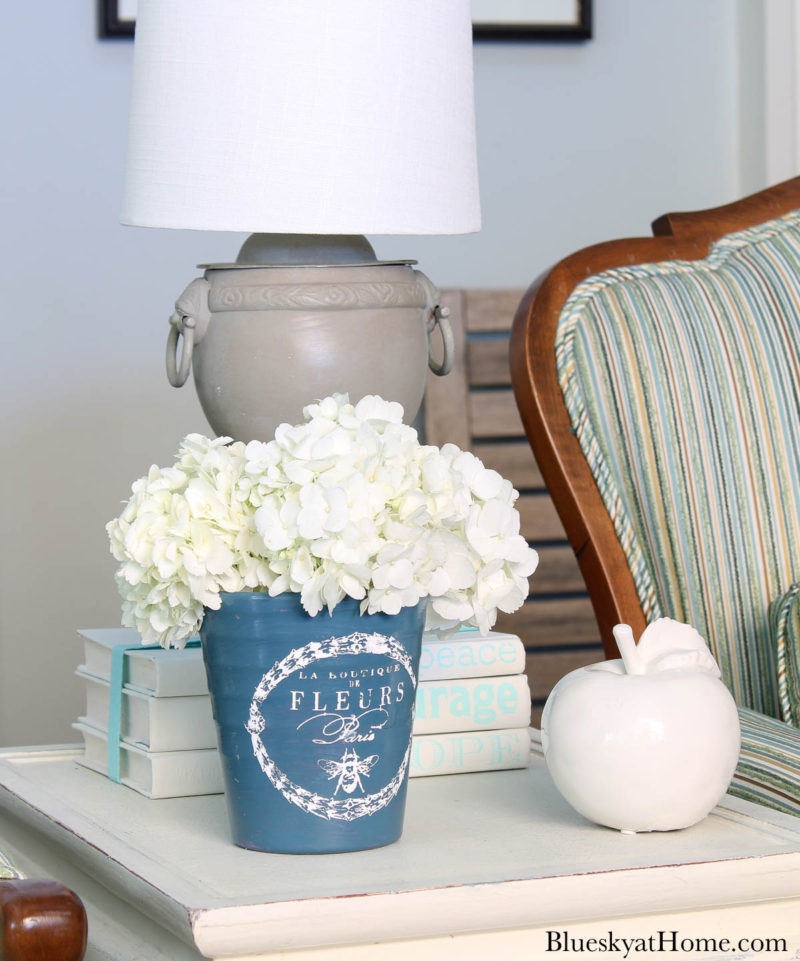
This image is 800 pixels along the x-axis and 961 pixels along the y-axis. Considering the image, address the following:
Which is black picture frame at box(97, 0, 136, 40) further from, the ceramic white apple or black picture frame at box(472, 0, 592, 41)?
the ceramic white apple

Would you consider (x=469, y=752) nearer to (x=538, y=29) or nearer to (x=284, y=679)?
(x=284, y=679)

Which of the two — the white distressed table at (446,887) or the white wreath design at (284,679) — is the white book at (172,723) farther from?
the white wreath design at (284,679)

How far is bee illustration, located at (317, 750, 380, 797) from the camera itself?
817 millimetres

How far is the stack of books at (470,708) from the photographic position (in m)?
1.05

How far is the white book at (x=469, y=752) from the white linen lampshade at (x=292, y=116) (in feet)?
1.27

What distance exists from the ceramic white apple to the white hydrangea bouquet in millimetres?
82

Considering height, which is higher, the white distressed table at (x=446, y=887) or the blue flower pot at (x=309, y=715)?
the blue flower pot at (x=309, y=715)

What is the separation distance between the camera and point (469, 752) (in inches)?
41.6

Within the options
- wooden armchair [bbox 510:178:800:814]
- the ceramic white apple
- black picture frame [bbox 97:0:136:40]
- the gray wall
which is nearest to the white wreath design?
the ceramic white apple

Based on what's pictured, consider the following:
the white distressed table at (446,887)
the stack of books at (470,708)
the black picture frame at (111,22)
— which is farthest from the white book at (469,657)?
the black picture frame at (111,22)

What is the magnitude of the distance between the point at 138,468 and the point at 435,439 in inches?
18.0

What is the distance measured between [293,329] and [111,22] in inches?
45.5

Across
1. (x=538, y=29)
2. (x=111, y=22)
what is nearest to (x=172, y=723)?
(x=111, y=22)

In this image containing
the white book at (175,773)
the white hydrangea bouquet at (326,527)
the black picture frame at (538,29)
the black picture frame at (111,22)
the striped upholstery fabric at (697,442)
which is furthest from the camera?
the black picture frame at (538,29)
